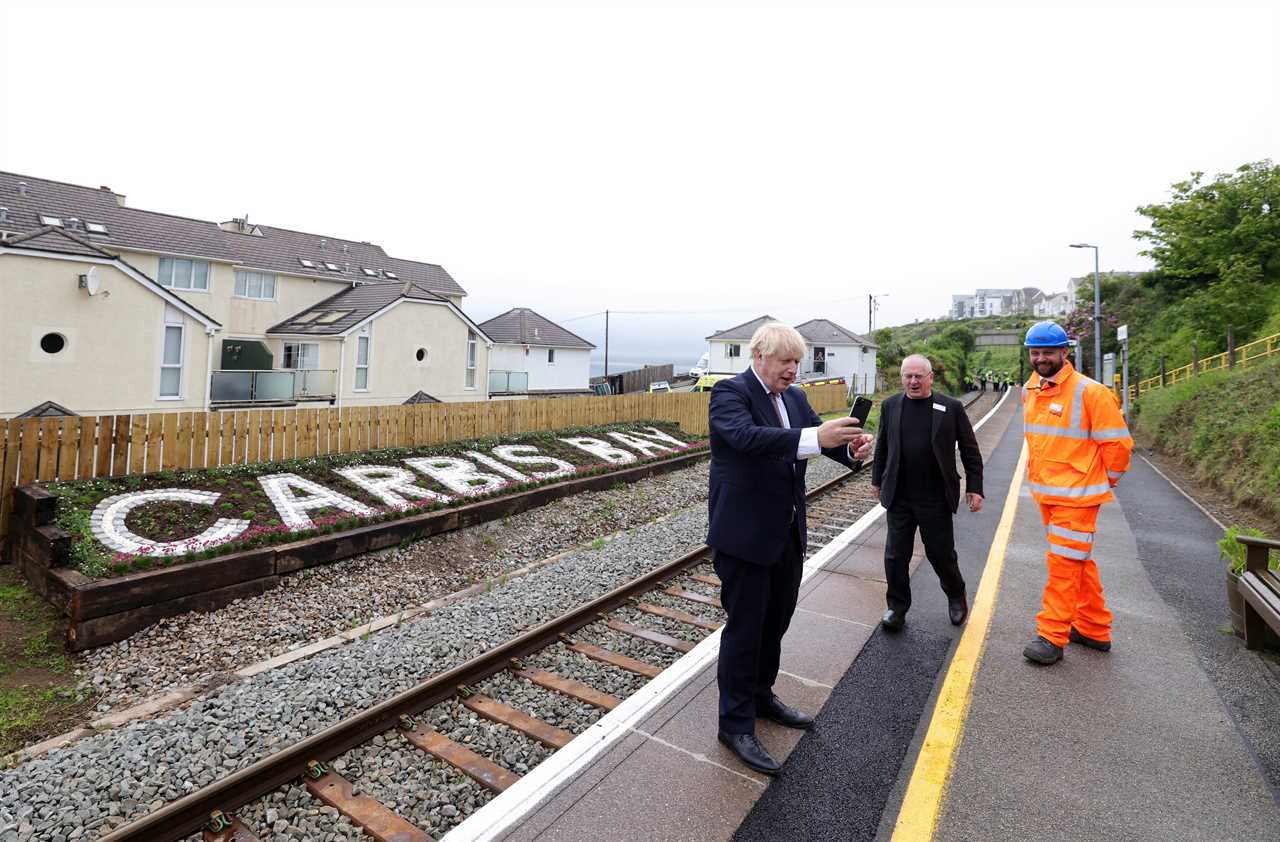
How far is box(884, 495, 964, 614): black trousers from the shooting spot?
4840 mm

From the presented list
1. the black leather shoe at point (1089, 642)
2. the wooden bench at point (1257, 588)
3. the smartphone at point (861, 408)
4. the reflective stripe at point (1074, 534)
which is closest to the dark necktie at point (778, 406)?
the smartphone at point (861, 408)

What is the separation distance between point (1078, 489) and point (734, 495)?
268 cm

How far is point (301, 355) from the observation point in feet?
80.6

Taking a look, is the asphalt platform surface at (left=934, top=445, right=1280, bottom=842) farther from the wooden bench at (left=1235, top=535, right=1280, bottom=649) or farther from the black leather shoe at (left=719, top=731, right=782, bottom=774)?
the black leather shoe at (left=719, top=731, right=782, bottom=774)

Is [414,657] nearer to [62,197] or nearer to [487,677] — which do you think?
[487,677]

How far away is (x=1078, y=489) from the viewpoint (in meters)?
4.16

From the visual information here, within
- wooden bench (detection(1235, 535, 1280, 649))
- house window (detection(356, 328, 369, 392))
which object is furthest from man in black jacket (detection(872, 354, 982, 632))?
house window (detection(356, 328, 369, 392))

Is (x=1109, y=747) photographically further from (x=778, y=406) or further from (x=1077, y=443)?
(x=778, y=406)

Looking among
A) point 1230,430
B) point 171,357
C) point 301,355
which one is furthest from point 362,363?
point 1230,430

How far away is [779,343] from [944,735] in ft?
7.78

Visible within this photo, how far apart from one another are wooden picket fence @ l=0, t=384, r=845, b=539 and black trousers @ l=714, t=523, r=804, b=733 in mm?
8310

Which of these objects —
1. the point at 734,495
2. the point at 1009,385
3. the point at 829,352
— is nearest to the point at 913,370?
the point at 734,495

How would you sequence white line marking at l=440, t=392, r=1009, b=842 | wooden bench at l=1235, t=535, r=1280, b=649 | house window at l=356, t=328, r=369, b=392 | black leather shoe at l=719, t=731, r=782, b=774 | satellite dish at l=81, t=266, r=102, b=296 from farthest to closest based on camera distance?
1. house window at l=356, t=328, r=369, b=392
2. satellite dish at l=81, t=266, r=102, b=296
3. wooden bench at l=1235, t=535, r=1280, b=649
4. black leather shoe at l=719, t=731, r=782, b=774
5. white line marking at l=440, t=392, r=1009, b=842

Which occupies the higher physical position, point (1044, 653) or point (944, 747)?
point (1044, 653)
